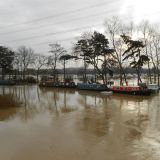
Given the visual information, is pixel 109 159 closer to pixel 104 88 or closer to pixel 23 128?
pixel 23 128

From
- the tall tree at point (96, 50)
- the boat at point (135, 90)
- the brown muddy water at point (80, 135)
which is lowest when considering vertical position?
the brown muddy water at point (80, 135)

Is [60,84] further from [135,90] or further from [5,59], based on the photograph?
[5,59]

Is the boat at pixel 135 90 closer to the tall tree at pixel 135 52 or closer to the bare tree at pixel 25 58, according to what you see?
the tall tree at pixel 135 52

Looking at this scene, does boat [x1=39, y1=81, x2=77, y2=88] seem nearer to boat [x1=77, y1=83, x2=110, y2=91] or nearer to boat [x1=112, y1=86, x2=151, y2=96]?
boat [x1=77, y1=83, x2=110, y2=91]

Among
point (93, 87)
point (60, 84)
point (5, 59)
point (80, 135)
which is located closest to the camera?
point (80, 135)

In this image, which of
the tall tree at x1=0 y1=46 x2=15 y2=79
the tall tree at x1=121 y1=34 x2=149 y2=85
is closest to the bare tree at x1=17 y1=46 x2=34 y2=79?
the tall tree at x1=0 y1=46 x2=15 y2=79

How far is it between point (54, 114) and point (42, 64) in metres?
54.4

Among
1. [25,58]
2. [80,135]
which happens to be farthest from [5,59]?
[80,135]

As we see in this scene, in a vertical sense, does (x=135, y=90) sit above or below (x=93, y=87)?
below

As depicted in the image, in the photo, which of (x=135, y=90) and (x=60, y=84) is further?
(x=60, y=84)

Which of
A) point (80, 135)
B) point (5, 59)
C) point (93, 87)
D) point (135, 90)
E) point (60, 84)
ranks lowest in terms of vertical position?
point (80, 135)

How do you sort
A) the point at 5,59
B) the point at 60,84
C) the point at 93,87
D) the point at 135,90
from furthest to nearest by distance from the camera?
1. the point at 5,59
2. the point at 60,84
3. the point at 93,87
4. the point at 135,90

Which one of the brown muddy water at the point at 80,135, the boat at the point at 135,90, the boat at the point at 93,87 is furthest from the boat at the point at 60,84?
the brown muddy water at the point at 80,135

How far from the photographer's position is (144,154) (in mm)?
11055
